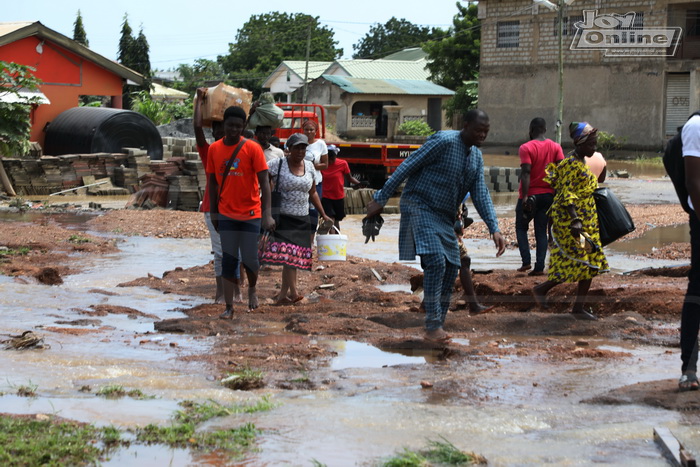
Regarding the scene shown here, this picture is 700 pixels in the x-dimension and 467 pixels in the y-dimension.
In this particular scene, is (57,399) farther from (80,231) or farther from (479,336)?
(80,231)

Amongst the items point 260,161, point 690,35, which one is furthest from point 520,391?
point 690,35

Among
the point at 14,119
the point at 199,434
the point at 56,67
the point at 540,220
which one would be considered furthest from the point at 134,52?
the point at 199,434

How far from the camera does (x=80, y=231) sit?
1544 cm

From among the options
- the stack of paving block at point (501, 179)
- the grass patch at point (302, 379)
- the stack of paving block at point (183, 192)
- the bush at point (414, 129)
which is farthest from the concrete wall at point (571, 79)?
the grass patch at point (302, 379)

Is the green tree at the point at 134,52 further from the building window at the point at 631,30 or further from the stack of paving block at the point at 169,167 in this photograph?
the stack of paving block at the point at 169,167

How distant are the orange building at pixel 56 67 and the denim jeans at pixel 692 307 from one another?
2797 cm

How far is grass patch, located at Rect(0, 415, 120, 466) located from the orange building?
27.5m

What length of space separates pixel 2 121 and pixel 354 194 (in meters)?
8.73

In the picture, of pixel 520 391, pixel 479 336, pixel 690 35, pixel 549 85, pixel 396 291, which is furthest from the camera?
pixel 549 85

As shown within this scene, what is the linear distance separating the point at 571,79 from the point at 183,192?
92.2 feet
